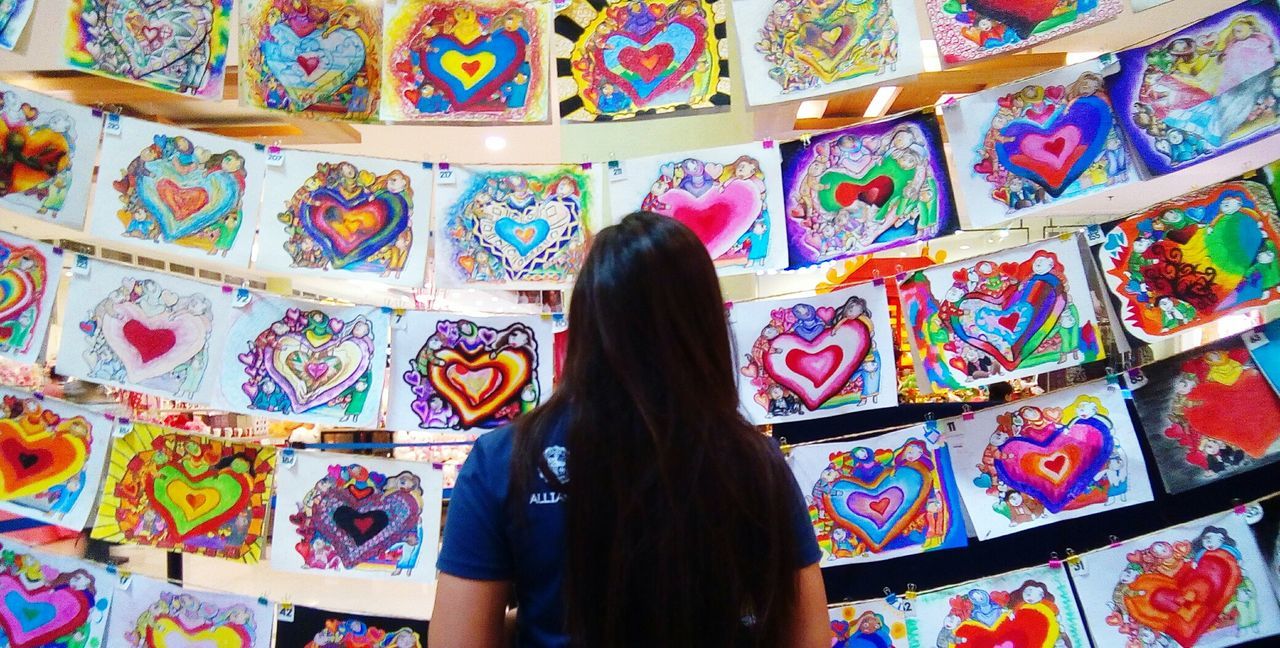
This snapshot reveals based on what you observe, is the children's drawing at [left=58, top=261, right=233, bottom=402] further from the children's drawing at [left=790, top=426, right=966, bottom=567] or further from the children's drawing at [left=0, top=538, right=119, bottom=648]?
the children's drawing at [left=790, top=426, right=966, bottom=567]

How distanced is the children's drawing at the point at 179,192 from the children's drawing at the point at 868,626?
4.37 feet

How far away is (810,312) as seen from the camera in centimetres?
154

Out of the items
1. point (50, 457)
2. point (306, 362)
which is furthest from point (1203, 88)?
point (50, 457)

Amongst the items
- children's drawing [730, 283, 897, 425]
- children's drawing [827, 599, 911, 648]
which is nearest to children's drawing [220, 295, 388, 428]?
children's drawing [730, 283, 897, 425]

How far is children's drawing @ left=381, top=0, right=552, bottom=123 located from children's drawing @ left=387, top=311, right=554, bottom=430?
16.1 inches

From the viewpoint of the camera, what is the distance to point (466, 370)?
1.55 meters

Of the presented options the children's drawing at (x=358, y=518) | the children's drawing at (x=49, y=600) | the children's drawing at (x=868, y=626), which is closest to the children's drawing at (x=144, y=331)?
the children's drawing at (x=358, y=518)

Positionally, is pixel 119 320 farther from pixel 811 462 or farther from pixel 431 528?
pixel 811 462

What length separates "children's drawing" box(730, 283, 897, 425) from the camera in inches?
59.4

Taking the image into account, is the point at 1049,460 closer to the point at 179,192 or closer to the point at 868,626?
the point at 868,626

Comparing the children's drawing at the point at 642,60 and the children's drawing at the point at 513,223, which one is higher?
the children's drawing at the point at 642,60

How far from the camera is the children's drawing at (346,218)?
1555mm

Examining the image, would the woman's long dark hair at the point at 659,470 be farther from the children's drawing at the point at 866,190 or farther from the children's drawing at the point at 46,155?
the children's drawing at the point at 46,155

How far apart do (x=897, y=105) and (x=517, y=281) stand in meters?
0.91
